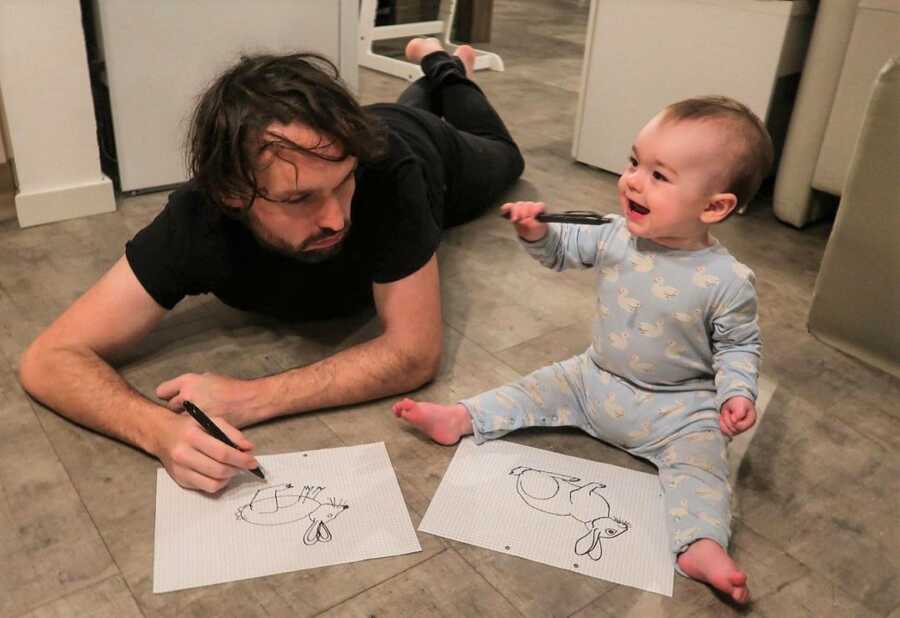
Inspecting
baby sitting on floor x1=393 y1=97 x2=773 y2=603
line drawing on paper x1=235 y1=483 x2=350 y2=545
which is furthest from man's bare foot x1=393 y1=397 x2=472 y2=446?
line drawing on paper x1=235 y1=483 x2=350 y2=545

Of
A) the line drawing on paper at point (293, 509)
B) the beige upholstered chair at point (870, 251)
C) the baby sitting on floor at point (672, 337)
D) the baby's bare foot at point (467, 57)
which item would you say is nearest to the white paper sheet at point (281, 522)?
the line drawing on paper at point (293, 509)

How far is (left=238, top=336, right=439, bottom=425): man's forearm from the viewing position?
110cm

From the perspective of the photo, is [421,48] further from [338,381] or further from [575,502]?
[575,502]

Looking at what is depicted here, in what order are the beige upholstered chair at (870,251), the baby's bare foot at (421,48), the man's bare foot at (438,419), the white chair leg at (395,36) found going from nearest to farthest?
the man's bare foot at (438,419) → the beige upholstered chair at (870,251) → the baby's bare foot at (421,48) → the white chair leg at (395,36)

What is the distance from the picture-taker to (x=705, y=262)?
100 cm

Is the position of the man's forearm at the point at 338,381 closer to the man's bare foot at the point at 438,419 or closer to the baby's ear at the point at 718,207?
the man's bare foot at the point at 438,419

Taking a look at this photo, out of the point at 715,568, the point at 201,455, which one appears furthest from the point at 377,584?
the point at 715,568

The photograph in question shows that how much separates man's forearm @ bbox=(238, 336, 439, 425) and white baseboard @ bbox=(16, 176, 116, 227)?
2.70 feet

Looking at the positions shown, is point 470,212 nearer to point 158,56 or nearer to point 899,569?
point 158,56

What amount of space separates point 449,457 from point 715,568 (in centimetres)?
35

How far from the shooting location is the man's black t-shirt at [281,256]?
3.61ft

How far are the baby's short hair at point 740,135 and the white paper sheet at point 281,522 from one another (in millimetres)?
534

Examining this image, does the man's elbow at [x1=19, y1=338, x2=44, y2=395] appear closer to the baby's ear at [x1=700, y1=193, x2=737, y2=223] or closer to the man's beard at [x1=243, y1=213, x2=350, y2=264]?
the man's beard at [x1=243, y1=213, x2=350, y2=264]

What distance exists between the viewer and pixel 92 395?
105 centimetres
